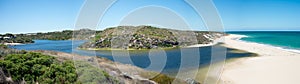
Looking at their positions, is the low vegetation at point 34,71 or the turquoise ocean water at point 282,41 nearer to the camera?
the low vegetation at point 34,71

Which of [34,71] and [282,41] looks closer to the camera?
[34,71]

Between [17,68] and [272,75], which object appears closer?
[17,68]

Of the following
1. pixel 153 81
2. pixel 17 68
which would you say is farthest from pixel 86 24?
pixel 153 81

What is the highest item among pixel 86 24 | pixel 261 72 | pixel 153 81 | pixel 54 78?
pixel 86 24

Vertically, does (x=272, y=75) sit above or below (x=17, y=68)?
below

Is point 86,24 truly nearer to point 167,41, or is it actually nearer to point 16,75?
point 16,75

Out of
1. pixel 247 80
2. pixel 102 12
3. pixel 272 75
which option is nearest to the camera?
pixel 102 12

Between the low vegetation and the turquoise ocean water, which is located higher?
the low vegetation

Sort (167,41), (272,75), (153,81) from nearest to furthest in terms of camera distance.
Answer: (153,81)
(272,75)
(167,41)

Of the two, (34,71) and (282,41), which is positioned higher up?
(34,71)

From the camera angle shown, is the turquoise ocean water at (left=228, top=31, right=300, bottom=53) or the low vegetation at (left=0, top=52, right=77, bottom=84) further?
the turquoise ocean water at (left=228, top=31, right=300, bottom=53)

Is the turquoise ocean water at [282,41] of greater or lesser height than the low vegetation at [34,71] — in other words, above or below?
below
